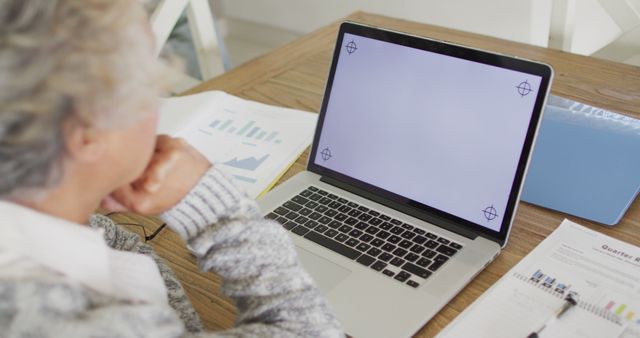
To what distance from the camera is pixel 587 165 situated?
2.95 feet

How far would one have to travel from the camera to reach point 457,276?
775 mm

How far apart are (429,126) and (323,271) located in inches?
10.0

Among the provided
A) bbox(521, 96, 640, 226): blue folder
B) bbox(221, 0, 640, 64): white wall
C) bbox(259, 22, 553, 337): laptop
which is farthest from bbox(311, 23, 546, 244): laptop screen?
bbox(221, 0, 640, 64): white wall

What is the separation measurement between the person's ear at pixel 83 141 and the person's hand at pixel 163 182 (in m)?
0.14

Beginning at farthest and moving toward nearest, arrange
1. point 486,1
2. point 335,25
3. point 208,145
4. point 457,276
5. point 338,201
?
point 486,1 < point 335,25 < point 208,145 < point 338,201 < point 457,276

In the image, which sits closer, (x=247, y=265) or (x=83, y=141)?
(x=83, y=141)

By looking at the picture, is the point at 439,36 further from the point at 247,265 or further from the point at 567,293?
the point at 247,265

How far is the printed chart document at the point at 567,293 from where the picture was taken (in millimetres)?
692

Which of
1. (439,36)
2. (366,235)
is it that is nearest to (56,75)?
(366,235)

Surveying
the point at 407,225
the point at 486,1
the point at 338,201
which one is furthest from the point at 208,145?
the point at 486,1

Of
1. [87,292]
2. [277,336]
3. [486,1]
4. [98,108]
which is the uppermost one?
[98,108]

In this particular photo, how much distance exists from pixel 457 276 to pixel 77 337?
46 centimetres

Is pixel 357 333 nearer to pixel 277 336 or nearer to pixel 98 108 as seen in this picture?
pixel 277 336

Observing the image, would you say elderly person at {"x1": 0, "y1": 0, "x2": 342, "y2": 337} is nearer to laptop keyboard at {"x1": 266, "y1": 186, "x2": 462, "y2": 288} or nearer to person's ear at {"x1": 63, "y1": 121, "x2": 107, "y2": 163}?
person's ear at {"x1": 63, "y1": 121, "x2": 107, "y2": 163}
